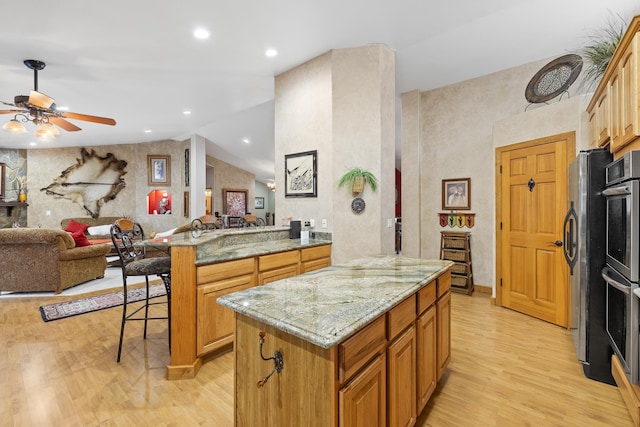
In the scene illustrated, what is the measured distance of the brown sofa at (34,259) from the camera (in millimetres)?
4484

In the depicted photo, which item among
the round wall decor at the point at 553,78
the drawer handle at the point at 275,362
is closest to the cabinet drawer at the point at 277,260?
the drawer handle at the point at 275,362

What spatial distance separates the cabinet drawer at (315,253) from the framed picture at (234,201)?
861 centimetres

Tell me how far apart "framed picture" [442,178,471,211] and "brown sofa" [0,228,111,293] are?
5969 mm

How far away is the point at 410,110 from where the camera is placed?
5352 mm

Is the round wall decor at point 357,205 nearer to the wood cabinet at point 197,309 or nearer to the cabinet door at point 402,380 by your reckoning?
the wood cabinet at point 197,309

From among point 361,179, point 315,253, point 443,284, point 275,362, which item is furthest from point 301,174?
point 275,362

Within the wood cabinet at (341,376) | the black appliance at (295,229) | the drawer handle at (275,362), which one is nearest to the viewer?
the wood cabinet at (341,376)

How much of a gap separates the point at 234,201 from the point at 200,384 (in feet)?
33.7

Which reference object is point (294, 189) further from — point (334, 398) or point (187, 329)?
point (334, 398)

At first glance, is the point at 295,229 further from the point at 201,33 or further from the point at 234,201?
the point at 234,201

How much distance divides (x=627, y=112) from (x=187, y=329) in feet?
11.2

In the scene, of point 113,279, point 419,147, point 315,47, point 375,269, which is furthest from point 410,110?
point 113,279

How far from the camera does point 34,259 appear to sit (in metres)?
4.59

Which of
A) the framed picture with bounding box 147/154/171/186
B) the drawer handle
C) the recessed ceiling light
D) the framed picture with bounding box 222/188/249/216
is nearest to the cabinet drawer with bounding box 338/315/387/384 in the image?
the drawer handle
